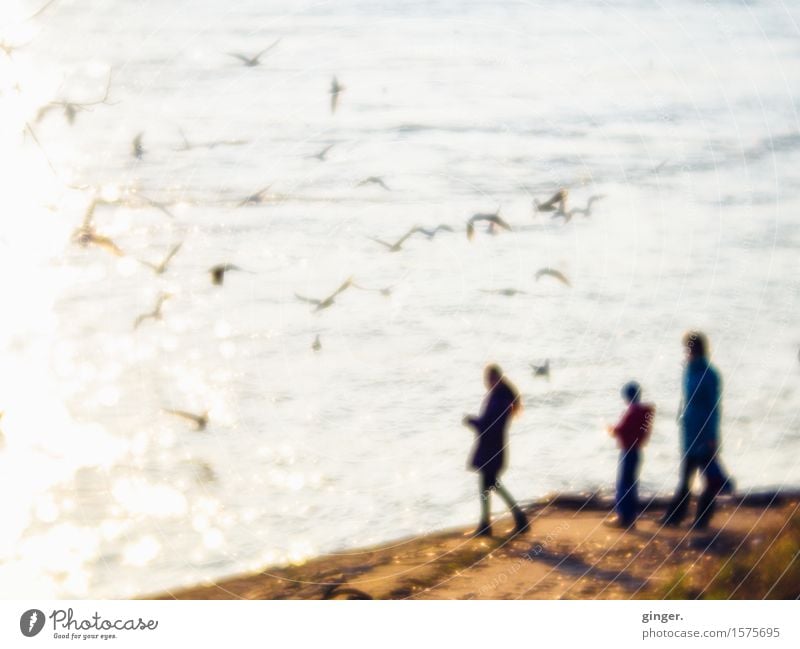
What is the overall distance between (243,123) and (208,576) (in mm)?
3727

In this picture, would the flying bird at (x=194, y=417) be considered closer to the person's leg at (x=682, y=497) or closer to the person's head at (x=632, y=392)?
the person's head at (x=632, y=392)

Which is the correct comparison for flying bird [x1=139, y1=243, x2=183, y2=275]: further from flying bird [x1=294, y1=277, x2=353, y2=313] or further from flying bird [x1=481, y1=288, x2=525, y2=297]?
flying bird [x1=481, y1=288, x2=525, y2=297]

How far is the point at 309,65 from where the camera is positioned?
10961mm

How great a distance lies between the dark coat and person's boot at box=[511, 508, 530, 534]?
390mm

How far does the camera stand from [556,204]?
10.8 metres

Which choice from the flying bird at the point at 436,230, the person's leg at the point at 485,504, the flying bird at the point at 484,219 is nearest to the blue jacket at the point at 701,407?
the person's leg at the point at 485,504

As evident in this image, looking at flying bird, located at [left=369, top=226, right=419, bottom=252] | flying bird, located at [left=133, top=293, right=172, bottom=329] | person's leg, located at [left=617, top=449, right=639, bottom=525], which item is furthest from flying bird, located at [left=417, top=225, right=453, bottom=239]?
person's leg, located at [left=617, top=449, right=639, bottom=525]

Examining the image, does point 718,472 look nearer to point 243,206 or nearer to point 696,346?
point 696,346

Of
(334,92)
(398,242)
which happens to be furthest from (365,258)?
(334,92)

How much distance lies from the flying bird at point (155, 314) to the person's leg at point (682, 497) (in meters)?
4.12

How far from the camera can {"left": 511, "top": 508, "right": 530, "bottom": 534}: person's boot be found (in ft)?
31.2

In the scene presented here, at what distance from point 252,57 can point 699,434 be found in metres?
4.60

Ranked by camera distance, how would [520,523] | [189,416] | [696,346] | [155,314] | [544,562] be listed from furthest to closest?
[155,314], [189,416], [520,523], [544,562], [696,346]
